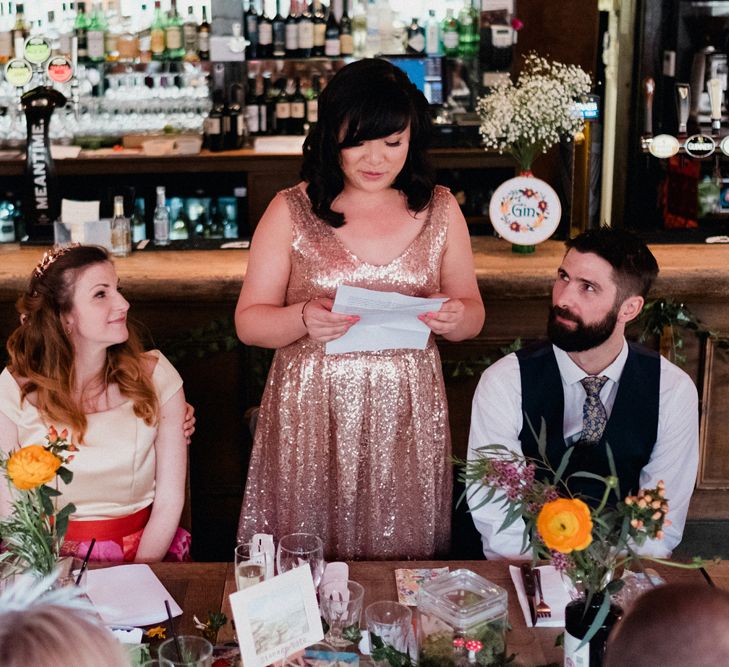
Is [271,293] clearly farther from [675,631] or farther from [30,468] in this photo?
[675,631]

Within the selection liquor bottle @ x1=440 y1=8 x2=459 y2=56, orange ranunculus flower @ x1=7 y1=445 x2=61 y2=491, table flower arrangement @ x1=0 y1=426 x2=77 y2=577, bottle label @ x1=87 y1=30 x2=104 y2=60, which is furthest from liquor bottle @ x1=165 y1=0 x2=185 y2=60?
orange ranunculus flower @ x1=7 y1=445 x2=61 y2=491

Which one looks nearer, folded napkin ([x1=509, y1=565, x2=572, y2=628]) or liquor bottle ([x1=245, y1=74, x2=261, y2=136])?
folded napkin ([x1=509, y1=565, x2=572, y2=628])

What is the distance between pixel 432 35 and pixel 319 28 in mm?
623

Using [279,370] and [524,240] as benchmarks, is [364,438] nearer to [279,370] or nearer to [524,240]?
[279,370]

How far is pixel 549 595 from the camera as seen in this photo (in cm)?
194

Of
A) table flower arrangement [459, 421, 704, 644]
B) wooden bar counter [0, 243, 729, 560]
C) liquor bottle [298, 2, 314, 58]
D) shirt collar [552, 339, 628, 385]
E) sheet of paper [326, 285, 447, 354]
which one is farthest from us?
liquor bottle [298, 2, 314, 58]

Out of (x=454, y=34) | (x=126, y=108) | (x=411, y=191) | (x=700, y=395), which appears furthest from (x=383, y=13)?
(x=411, y=191)

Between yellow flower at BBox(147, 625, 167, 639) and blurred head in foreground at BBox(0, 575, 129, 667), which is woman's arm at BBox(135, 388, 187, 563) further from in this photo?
blurred head in foreground at BBox(0, 575, 129, 667)

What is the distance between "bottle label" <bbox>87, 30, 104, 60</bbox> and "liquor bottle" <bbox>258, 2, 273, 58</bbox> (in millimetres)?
871

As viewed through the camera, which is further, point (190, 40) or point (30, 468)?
point (190, 40)

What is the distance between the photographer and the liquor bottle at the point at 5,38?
6047 mm

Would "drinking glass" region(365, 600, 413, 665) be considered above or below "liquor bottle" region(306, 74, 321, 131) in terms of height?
below

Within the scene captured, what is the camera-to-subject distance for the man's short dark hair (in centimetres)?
253

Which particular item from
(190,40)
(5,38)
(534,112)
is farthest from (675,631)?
(5,38)
